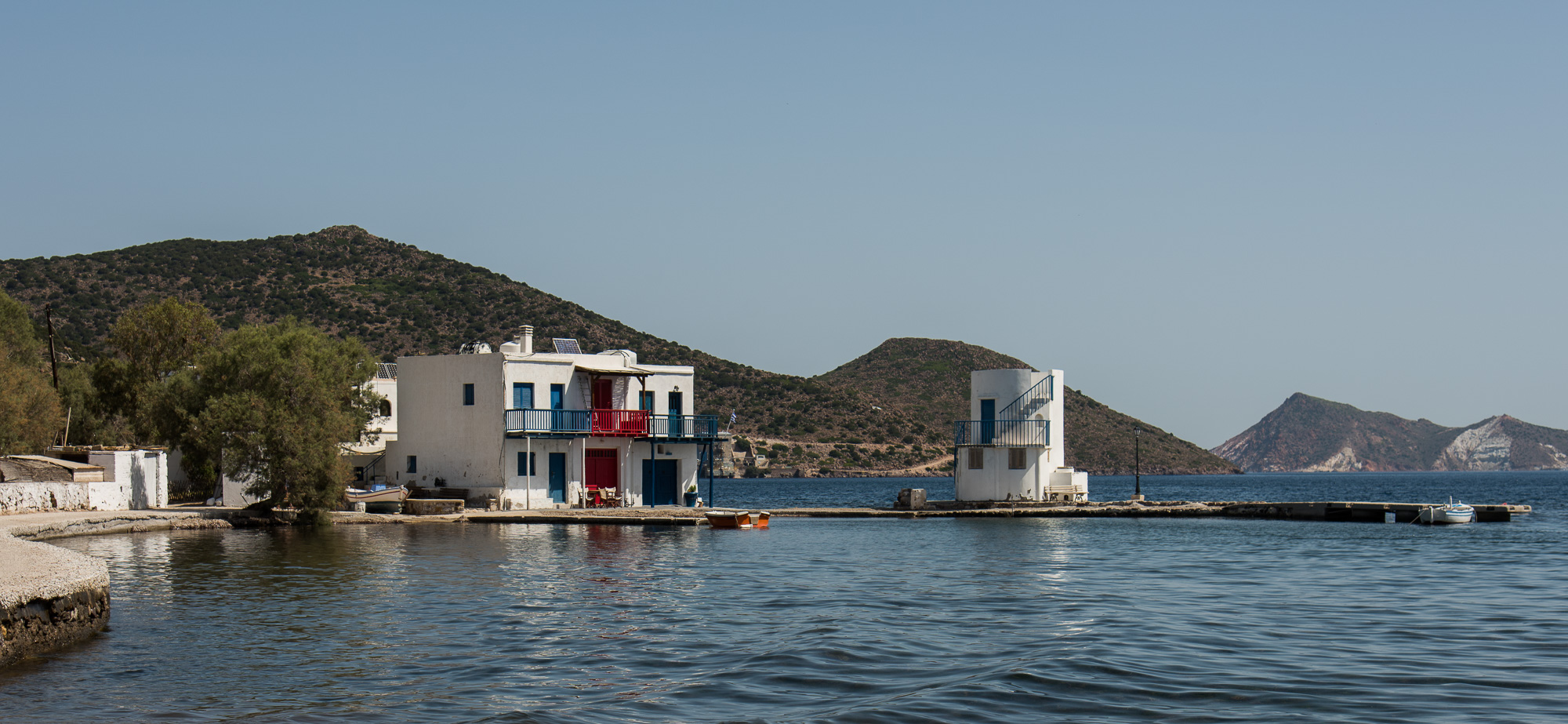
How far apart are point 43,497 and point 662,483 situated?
21646 millimetres

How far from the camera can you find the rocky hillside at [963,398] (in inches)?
6048

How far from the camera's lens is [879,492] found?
4003 inches

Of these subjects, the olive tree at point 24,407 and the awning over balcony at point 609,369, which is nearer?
the olive tree at point 24,407

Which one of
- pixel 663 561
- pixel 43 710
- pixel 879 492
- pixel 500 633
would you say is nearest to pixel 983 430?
pixel 663 561

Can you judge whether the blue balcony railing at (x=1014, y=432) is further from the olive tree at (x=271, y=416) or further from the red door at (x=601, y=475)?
the olive tree at (x=271, y=416)

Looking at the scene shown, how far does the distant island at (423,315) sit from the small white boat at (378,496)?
22.7m

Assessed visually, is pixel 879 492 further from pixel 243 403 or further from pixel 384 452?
pixel 243 403

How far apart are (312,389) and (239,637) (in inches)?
957

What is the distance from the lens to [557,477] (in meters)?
46.9

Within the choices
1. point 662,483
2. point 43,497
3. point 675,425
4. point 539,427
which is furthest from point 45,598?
point 662,483

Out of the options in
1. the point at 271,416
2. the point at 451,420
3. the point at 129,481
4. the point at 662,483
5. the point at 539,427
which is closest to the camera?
the point at 271,416

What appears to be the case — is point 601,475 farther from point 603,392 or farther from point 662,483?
point 603,392

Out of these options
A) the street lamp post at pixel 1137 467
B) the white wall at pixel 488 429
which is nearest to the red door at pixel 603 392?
the white wall at pixel 488 429

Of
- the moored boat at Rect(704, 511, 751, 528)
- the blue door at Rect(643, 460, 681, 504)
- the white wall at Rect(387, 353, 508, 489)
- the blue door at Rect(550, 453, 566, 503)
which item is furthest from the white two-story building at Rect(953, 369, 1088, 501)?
the white wall at Rect(387, 353, 508, 489)
